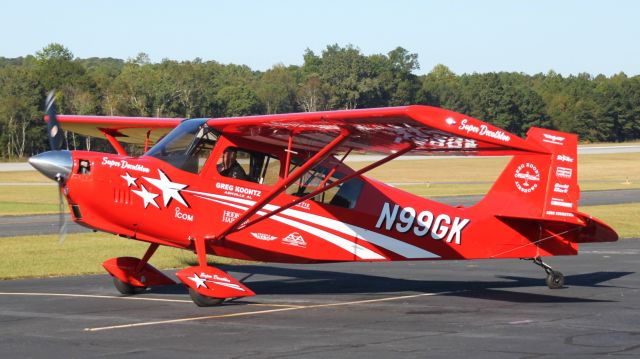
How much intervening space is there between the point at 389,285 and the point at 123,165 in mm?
5602

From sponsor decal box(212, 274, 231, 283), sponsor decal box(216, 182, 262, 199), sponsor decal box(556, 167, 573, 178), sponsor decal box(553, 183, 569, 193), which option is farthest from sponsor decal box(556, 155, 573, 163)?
sponsor decal box(212, 274, 231, 283)

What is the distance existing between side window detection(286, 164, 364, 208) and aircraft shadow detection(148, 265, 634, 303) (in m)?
1.70

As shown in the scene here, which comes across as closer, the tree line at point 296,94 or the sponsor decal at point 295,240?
the sponsor decal at point 295,240

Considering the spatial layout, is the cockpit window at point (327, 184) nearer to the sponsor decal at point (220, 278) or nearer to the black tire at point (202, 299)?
the sponsor decal at point (220, 278)

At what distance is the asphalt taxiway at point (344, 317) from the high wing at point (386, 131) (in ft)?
7.61

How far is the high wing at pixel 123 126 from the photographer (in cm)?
1548

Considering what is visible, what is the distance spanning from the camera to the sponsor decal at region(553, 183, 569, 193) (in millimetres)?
14172

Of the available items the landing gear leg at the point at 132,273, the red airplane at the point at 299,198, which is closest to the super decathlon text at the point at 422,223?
the red airplane at the point at 299,198

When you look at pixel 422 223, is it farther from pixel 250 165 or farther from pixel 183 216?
pixel 183 216

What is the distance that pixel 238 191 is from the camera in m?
13.2

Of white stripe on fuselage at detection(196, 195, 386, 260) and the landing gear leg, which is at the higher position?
white stripe on fuselage at detection(196, 195, 386, 260)

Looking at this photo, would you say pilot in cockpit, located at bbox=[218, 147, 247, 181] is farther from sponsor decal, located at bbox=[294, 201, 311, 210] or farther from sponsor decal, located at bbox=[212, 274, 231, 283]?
sponsor decal, located at bbox=[212, 274, 231, 283]

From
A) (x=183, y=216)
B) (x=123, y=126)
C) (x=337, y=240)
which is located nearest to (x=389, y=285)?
(x=337, y=240)

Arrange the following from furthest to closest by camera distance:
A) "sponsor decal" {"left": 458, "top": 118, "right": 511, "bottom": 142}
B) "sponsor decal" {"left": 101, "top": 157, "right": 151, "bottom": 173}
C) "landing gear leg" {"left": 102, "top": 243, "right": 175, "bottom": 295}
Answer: "landing gear leg" {"left": 102, "top": 243, "right": 175, "bottom": 295} < "sponsor decal" {"left": 101, "top": 157, "right": 151, "bottom": 173} < "sponsor decal" {"left": 458, "top": 118, "right": 511, "bottom": 142}
